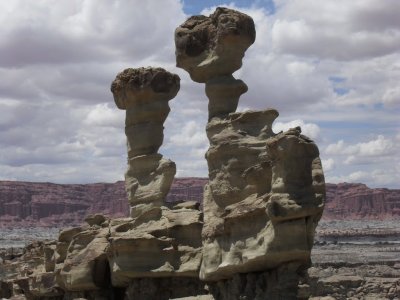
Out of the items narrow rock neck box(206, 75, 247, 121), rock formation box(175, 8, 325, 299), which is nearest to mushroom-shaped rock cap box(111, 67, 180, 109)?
rock formation box(175, 8, 325, 299)

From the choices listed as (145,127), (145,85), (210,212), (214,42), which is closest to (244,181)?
(210,212)

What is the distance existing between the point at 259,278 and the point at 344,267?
4798cm

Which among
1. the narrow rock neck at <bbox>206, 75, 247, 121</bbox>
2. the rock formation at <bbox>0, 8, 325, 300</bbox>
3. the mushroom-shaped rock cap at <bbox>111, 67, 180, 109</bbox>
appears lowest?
the rock formation at <bbox>0, 8, 325, 300</bbox>

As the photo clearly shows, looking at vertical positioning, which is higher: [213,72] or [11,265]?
[213,72]

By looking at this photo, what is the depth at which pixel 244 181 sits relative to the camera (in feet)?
59.8

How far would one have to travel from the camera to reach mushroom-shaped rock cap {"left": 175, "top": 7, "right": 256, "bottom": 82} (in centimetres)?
1948

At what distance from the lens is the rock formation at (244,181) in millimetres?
15891

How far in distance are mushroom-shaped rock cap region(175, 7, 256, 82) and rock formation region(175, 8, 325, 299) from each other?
1.0 inches

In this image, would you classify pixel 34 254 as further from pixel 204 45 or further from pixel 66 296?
pixel 204 45

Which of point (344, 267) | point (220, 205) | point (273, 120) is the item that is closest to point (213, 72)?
point (273, 120)

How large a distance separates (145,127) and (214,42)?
4938 mm

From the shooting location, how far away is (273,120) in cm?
1889

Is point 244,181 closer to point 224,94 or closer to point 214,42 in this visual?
point 224,94

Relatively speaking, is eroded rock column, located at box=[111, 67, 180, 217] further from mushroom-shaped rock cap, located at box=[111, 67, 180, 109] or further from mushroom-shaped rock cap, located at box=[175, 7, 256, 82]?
mushroom-shaped rock cap, located at box=[175, 7, 256, 82]
